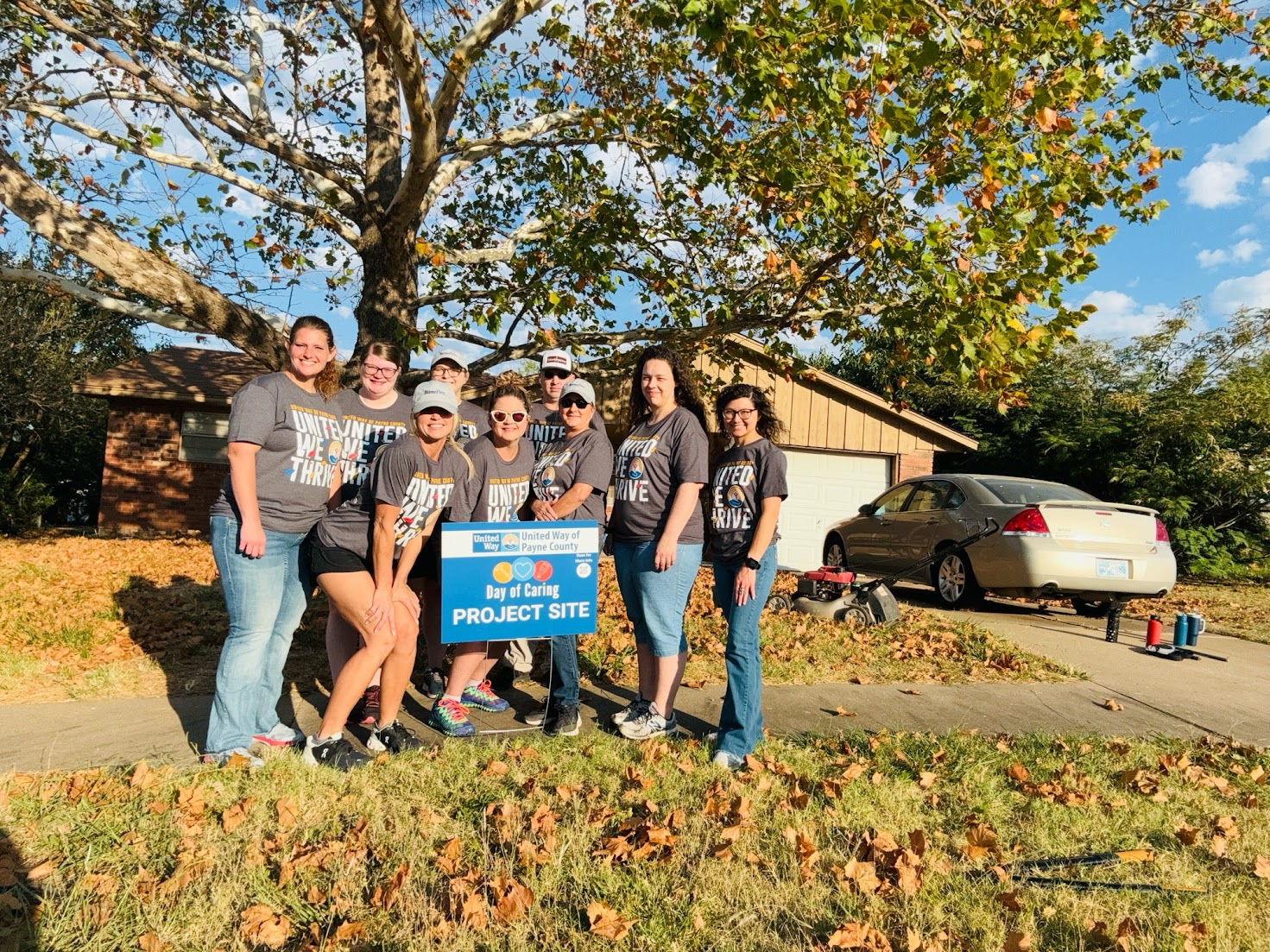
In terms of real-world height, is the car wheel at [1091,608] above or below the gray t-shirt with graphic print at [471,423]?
below

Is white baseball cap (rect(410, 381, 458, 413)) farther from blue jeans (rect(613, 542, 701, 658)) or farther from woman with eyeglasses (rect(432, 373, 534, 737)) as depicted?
blue jeans (rect(613, 542, 701, 658))

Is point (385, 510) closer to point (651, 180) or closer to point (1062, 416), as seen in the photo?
point (651, 180)

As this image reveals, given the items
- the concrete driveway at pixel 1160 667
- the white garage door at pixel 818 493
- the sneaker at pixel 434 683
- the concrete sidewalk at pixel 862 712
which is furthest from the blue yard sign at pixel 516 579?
the white garage door at pixel 818 493

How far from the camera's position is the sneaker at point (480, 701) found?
16.0 feet

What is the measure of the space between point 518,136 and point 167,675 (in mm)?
6285

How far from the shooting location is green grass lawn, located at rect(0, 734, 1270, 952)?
A: 2516 millimetres

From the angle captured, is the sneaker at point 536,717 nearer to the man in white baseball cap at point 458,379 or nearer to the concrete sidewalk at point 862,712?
the concrete sidewalk at point 862,712

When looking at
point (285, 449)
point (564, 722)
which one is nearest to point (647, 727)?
point (564, 722)

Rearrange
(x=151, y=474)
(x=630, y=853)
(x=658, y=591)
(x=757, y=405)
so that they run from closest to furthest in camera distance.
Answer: (x=630, y=853) < (x=658, y=591) < (x=757, y=405) < (x=151, y=474)

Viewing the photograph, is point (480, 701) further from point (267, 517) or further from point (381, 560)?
point (267, 517)

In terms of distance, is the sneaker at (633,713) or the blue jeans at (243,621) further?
the sneaker at (633,713)

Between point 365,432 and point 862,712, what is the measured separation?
131 inches

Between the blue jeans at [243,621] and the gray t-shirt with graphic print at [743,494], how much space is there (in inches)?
80.4

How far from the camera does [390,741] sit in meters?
4.12
